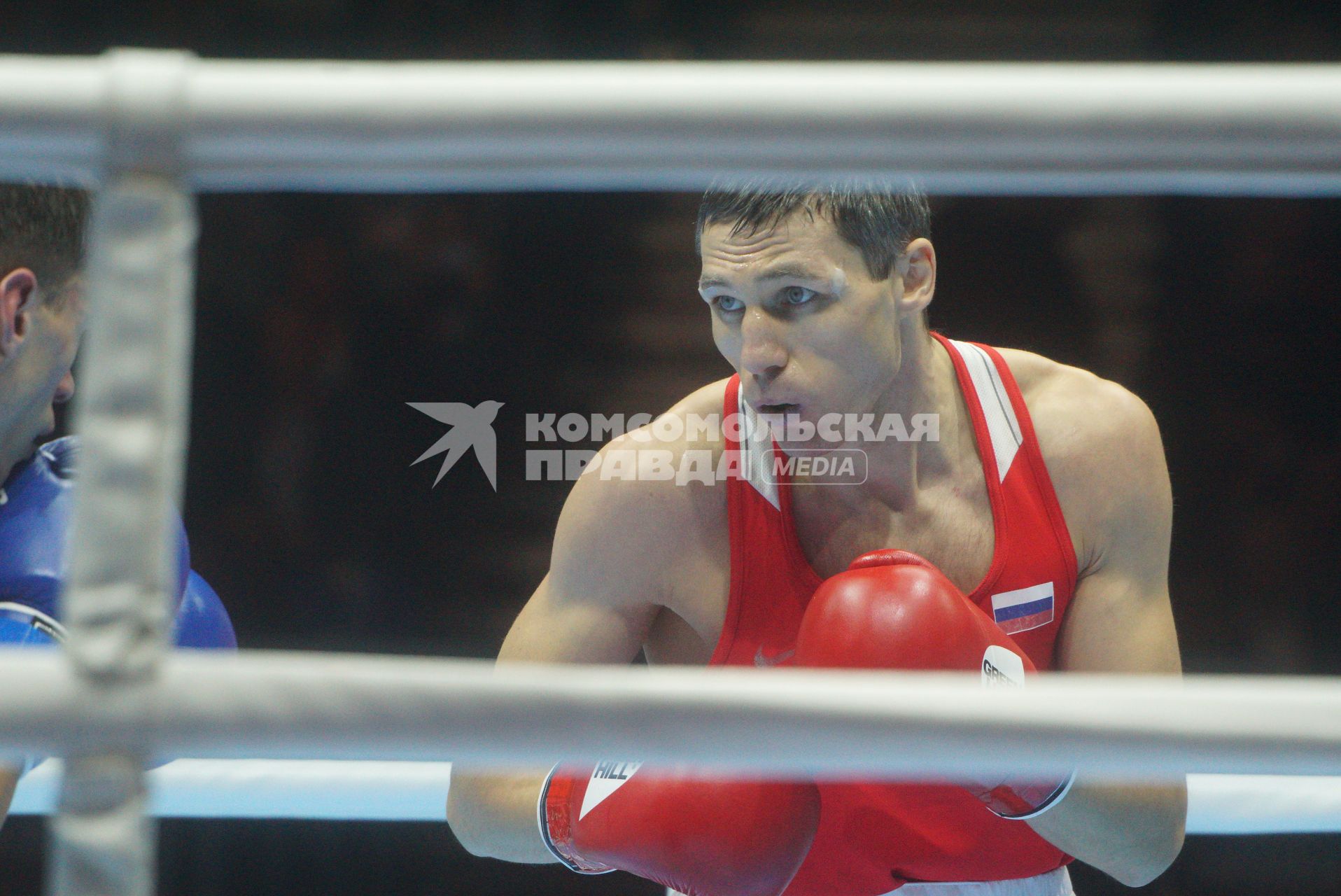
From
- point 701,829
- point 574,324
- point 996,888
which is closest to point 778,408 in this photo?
point 701,829

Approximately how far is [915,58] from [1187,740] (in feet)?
10.8

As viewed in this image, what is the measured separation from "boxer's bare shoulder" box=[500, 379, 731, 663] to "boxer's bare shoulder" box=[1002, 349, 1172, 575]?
1.20 feet

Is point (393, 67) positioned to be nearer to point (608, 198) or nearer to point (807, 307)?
point (807, 307)

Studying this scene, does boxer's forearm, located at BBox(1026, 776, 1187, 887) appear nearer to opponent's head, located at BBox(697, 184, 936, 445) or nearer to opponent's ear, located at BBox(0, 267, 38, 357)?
opponent's head, located at BBox(697, 184, 936, 445)

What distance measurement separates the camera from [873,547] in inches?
50.8

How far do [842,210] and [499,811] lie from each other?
2.31 feet

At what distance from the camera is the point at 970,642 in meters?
0.96

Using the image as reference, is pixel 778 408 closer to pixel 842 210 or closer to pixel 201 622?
pixel 842 210

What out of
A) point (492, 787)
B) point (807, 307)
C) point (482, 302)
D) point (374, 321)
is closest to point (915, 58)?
point (482, 302)

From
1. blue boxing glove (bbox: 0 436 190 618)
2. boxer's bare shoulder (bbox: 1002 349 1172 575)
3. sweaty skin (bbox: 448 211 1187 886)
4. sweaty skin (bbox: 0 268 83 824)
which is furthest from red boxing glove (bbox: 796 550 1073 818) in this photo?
sweaty skin (bbox: 0 268 83 824)

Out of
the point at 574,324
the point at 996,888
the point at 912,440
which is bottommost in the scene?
the point at 996,888

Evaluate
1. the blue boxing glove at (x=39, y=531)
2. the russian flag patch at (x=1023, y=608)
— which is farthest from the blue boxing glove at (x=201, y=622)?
the russian flag patch at (x=1023, y=608)

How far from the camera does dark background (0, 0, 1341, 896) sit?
303cm

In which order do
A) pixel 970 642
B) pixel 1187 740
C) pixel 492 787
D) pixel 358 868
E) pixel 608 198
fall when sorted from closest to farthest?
pixel 1187 740, pixel 970 642, pixel 492 787, pixel 358 868, pixel 608 198
